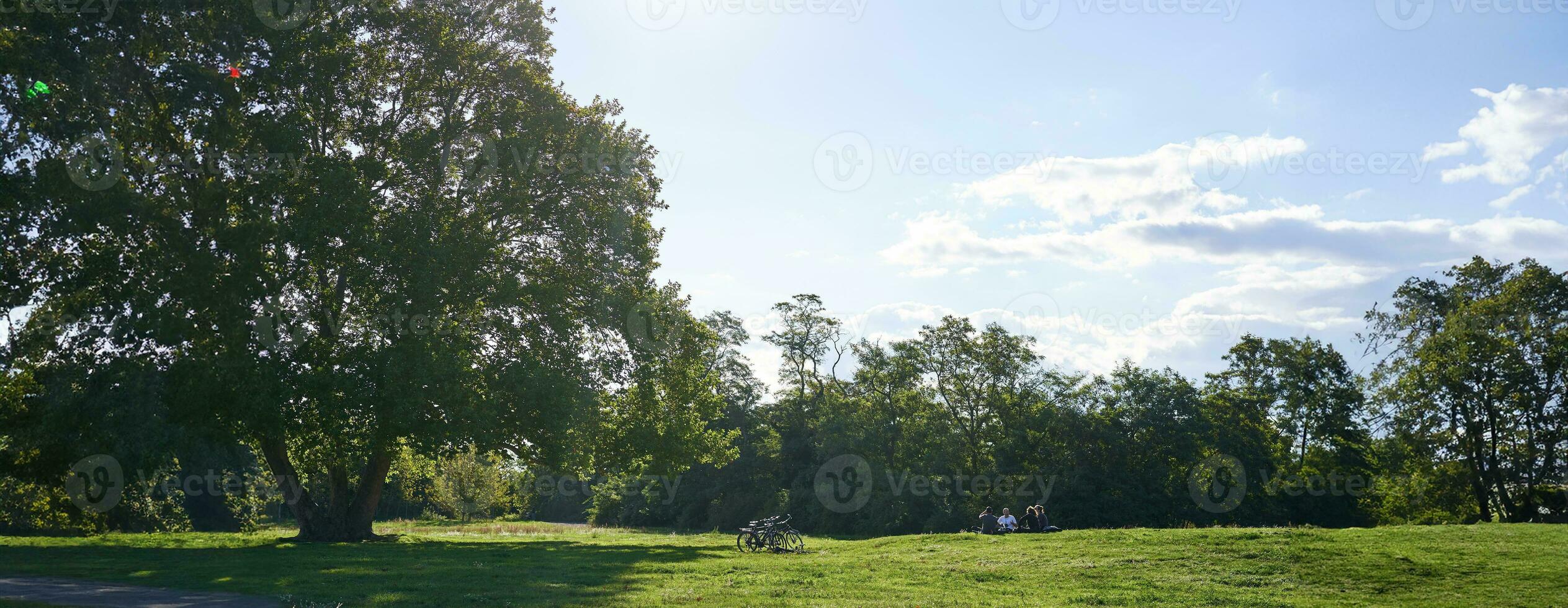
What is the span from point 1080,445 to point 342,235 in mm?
41661

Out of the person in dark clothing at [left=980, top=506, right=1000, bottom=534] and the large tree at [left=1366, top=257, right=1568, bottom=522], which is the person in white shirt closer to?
the person in dark clothing at [left=980, top=506, right=1000, bottom=534]

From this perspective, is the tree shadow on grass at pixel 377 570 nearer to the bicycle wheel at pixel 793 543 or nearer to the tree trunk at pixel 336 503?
the bicycle wheel at pixel 793 543

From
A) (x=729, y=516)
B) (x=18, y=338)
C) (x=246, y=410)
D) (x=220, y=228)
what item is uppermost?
(x=220, y=228)

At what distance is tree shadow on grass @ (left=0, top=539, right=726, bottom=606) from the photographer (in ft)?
50.4

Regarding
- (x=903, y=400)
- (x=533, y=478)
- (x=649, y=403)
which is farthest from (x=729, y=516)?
(x=649, y=403)

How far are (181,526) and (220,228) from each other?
14860mm

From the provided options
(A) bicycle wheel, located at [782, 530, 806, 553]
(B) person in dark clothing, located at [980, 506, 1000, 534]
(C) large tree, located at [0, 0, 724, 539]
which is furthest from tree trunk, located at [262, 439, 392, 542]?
(B) person in dark clothing, located at [980, 506, 1000, 534]

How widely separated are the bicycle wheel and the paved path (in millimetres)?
16676

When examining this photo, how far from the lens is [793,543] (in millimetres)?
29938

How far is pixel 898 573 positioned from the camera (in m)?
20.5

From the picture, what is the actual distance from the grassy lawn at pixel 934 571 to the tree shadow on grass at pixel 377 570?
2.8 inches

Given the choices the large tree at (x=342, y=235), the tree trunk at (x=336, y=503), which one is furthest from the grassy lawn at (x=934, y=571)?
the large tree at (x=342, y=235)

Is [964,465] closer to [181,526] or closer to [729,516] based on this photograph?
[729,516]

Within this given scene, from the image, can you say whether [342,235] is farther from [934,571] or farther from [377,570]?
[934,571]
